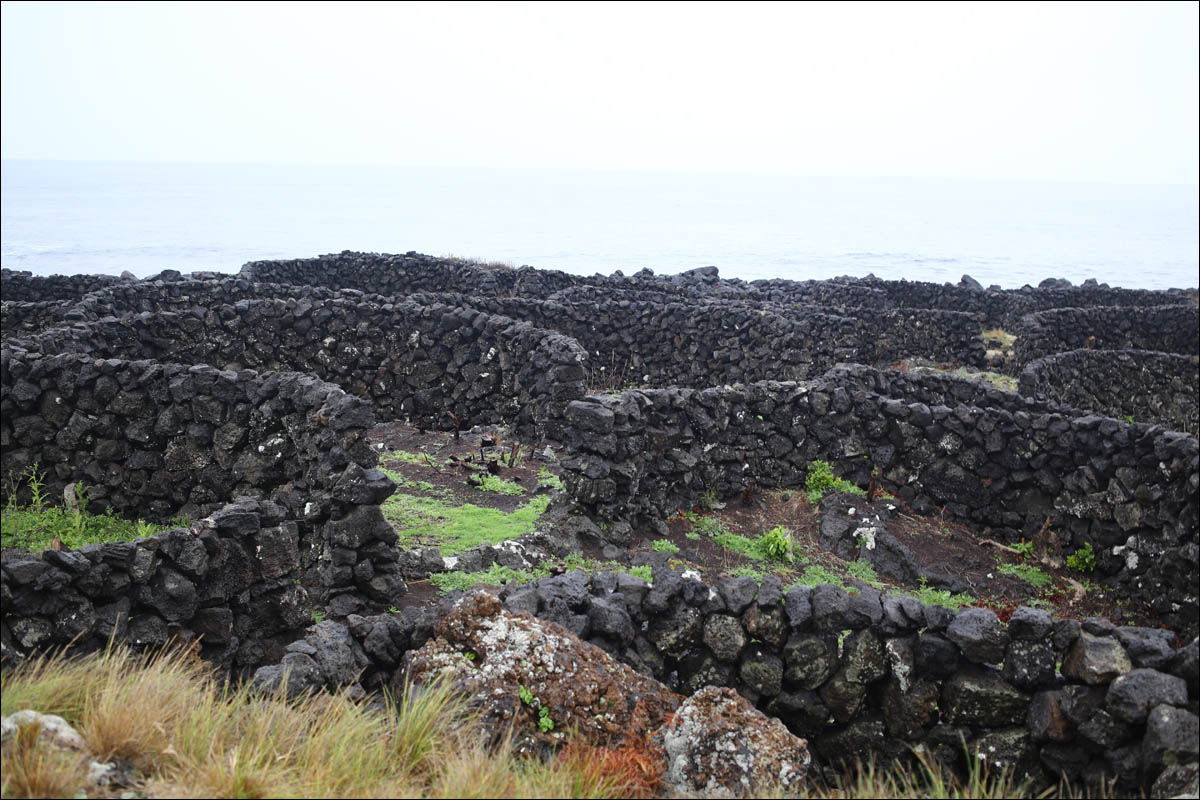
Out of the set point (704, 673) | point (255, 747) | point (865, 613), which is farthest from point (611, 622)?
point (255, 747)

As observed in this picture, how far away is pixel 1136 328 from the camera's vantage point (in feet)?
96.1

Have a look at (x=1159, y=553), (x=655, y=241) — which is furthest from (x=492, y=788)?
(x=655, y=241)

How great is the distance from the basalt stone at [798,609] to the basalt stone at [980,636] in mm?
1029

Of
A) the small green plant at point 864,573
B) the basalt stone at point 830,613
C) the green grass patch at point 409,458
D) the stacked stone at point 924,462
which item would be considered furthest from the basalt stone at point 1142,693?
the green grass patch at point 409,458

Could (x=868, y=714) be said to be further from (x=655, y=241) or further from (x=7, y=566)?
(x=655, y=241)

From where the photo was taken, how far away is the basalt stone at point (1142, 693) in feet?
18.0

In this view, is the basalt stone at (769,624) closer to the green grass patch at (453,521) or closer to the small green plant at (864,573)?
the small green plant at (864,573)

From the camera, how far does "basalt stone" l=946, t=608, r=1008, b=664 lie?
6.35m

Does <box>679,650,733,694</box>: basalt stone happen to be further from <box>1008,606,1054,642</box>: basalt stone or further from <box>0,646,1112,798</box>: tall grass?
<box>1008,606,1054,642</box>: basalt stone

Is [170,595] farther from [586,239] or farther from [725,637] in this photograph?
[586,239]

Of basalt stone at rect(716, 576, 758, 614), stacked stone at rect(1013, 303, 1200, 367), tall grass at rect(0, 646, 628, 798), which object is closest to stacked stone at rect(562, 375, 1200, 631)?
basalt stone at rect(716, 576, 758, 614)

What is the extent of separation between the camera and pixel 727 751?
5.66 meters

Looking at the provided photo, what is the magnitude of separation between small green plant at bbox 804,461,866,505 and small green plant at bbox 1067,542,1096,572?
9.72 feet

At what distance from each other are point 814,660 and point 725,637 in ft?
2.30
